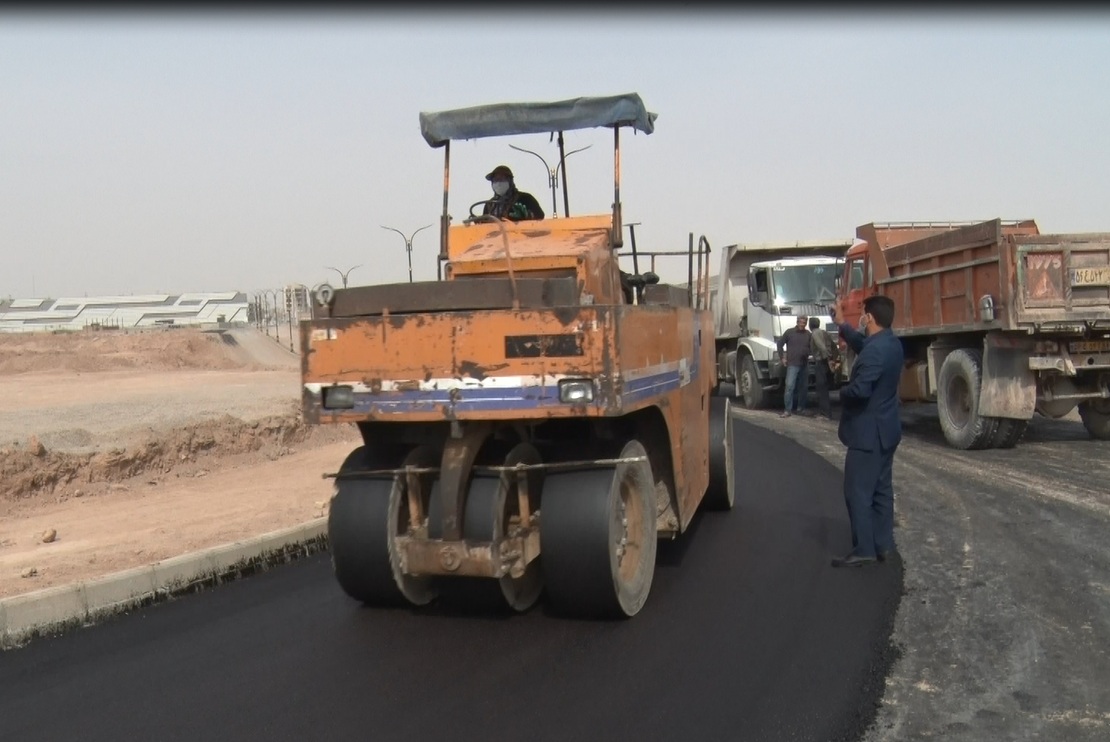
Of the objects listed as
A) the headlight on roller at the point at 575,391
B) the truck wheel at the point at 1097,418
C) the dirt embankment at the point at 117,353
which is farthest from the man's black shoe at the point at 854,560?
the dirt embankment at the point at 117,353

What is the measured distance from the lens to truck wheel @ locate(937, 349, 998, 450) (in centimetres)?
1091

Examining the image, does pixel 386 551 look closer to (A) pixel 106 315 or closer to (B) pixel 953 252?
(B) pixel 953 252

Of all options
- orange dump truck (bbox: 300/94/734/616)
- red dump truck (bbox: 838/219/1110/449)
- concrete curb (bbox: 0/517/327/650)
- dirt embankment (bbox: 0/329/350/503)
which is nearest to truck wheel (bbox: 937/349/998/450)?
red dump truck (bbox: 838/219/1110/449)

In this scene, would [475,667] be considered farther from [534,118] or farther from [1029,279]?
[1029,279]

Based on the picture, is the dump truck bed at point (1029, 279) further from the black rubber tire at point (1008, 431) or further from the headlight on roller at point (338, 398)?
the headlight on roller at point (338, 398)

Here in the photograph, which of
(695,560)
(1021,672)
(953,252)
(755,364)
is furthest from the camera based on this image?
(755,364)

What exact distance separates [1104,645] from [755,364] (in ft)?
42.8

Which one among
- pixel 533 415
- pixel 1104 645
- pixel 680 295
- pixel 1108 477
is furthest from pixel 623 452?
pixel 1108 477

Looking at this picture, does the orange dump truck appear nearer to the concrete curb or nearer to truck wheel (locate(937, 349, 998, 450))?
the concrete curb

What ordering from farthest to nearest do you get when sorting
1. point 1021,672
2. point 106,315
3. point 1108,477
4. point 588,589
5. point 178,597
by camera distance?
point 106,315 < point 1108,477 < point 178,597 < point 588,589 < point 1021,672

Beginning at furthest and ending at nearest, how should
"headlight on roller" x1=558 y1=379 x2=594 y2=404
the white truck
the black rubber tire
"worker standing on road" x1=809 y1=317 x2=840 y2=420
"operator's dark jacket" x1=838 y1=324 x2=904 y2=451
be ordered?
the white truck < "worker standing on road" x1=809 y1=317 x2=840 y2=420 < the black rubber tire < "operator's dark jacket" x1=838 y1=324 x2=904 y2=451 < "headlight on roller" x1=558 y1=379 x2=594 y2=404

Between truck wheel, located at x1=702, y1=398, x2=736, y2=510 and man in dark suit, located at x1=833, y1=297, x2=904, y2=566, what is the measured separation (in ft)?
5.06

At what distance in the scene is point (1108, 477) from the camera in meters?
8.88

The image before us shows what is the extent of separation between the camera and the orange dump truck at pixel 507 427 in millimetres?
4648
